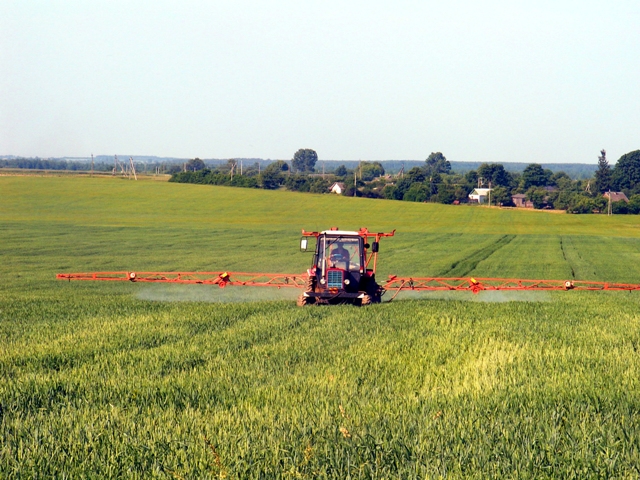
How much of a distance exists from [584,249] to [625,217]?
46170 mm

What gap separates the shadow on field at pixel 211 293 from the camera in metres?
24.8

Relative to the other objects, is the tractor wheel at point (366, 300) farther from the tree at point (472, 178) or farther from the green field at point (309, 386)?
the tree at point (472, 178)

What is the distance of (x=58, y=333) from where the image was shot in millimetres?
15797

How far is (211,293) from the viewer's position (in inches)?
1049

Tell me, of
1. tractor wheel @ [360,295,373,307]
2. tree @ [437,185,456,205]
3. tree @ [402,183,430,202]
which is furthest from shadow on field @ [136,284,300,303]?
tree @ [437,185,456,205]

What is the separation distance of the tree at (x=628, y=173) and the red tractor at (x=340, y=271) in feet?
497

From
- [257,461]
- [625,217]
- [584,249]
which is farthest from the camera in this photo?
[625,217]

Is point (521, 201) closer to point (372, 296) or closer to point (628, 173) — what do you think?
point (628, 173)

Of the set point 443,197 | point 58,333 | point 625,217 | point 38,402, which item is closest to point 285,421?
point 38,402

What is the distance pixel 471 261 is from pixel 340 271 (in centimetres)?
2411

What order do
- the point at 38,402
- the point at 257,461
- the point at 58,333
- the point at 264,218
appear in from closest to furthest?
1. the point at 257,461
2. the point at 38,402
3. the point at 58,333
4. the point at 264,218

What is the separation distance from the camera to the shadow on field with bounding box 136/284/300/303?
2475 centimetres

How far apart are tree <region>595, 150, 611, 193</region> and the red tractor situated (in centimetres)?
14680

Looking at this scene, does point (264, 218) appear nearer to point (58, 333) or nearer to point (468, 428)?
point (58, 333)
